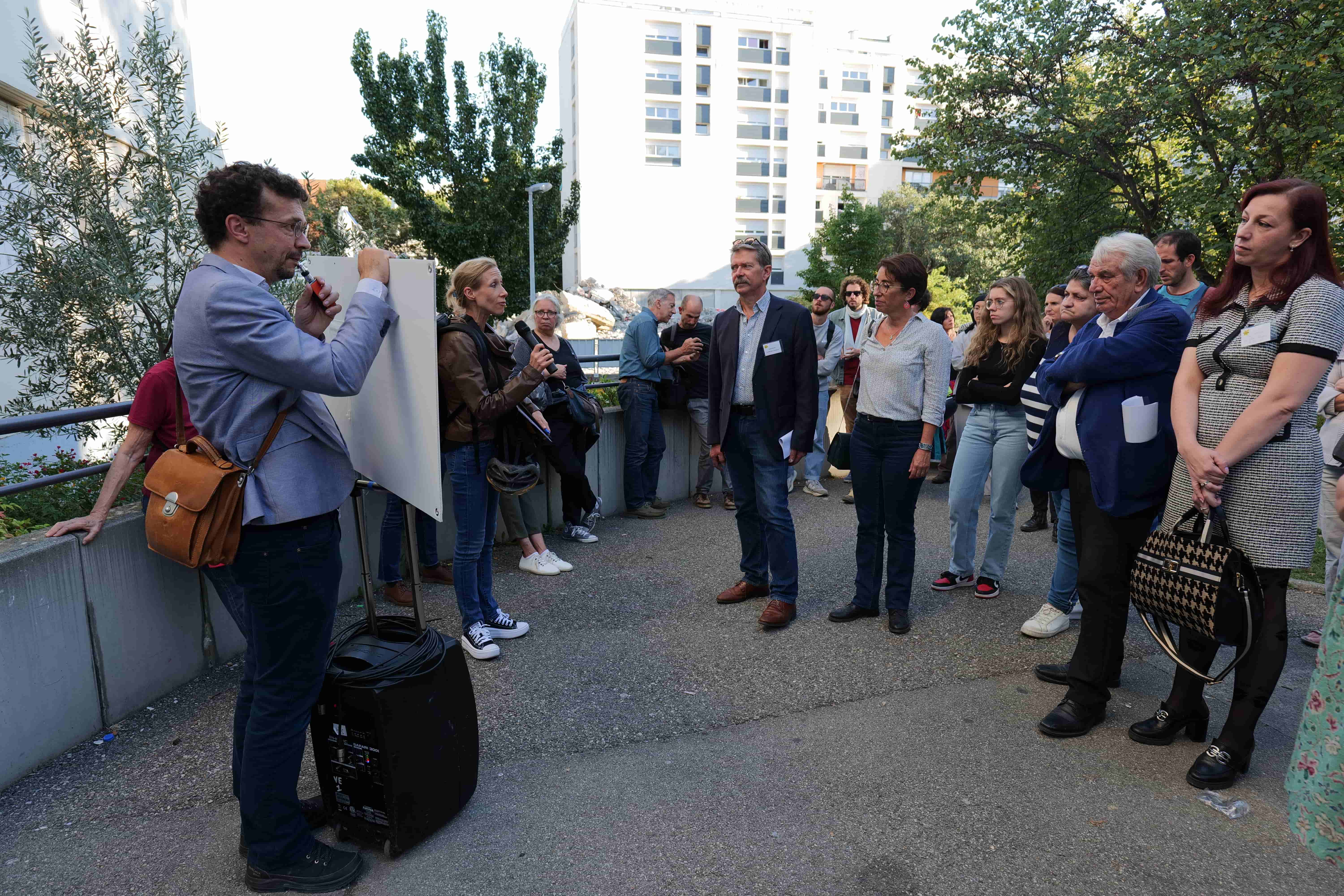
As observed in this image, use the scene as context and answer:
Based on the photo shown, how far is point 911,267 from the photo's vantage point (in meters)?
4.56

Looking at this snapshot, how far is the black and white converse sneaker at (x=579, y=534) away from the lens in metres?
6.49

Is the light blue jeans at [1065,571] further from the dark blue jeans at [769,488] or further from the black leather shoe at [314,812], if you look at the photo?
the black leather shoe at [314,812]

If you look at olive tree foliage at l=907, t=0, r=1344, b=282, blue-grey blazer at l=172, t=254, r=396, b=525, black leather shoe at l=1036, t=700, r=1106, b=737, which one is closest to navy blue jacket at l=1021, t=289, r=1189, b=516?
black leather shoe at l=1036, t=700, r=1106, b=737

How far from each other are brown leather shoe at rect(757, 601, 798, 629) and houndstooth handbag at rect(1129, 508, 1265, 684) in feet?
6.46

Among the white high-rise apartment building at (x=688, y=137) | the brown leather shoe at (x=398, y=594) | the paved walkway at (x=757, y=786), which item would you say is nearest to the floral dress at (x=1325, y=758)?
the paved walkway at (x=757, y=786)

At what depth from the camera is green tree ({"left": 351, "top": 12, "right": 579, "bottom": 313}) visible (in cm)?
2434

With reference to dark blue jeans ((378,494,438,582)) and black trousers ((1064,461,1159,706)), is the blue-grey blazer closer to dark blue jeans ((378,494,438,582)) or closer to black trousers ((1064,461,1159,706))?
dark blue jeans ((378,494,438,582))

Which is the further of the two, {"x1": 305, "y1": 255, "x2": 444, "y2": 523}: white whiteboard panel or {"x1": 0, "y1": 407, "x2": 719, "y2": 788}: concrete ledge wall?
{"x1": 0, "y1": 407, "x2": 719, "y2": 788}: concrete ledge wall

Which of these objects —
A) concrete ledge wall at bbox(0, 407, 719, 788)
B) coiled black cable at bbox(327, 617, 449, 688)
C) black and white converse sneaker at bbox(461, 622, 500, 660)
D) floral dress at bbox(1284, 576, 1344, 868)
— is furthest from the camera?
black and white converse sneaker at bbox(461, 622, 500, 660)

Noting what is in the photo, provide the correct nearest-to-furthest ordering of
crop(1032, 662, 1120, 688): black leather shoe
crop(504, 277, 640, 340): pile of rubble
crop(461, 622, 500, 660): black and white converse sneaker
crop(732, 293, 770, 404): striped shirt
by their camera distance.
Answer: crop(1032, 662, 1120, 688): black leather shoe, crop(461, 622, 500, 660): black and white converse sneaker, crop(732, 293, 770, 404): striped shirt, crop(504, 277, 640, 340): pile of rubble

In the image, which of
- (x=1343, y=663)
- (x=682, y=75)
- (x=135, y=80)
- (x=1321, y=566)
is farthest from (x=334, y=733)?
(x=682, y=75)

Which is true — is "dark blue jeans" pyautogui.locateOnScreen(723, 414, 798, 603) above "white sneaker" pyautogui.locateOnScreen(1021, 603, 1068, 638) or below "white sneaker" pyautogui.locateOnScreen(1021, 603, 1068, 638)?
above

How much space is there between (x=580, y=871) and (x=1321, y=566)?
6.06 meters

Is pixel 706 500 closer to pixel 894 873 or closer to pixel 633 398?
pixel 633 398
